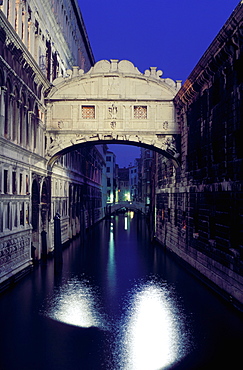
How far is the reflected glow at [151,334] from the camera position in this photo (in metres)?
8.87

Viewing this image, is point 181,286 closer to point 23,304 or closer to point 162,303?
Result: point 162,303

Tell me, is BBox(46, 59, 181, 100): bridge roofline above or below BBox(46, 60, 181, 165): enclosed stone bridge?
above

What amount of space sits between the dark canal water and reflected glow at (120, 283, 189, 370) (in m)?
0.02

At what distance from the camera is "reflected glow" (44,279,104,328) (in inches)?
466

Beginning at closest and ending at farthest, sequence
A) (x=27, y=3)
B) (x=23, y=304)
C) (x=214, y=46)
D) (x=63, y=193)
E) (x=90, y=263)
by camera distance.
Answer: (x=23, y=304) < (x=214, y=46) < (x=27, y=3) < (x=90, y=263) < (x=63, y=193)

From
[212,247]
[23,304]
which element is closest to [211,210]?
[212,247]

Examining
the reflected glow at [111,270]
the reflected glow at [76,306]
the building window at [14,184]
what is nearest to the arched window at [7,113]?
the building window at [14,184]

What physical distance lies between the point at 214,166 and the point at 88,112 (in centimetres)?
995

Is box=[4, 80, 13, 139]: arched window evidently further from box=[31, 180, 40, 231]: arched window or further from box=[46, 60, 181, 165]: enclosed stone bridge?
box=[46, 60, 181, 165]: enclosed stone bridge

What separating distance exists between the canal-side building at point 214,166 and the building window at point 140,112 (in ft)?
6.40

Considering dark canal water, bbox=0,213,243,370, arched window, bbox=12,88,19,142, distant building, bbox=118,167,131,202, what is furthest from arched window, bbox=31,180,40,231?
distant building, bbox=118,167,131,202

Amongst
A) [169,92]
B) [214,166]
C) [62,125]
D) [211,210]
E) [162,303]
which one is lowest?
[162,303]

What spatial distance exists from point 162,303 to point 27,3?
50.0ft

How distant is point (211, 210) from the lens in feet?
54.6
